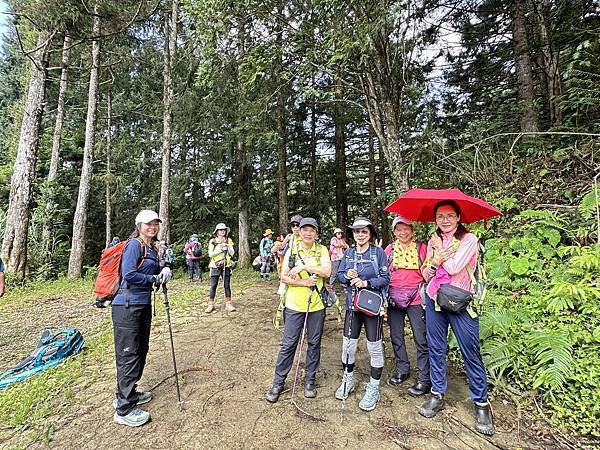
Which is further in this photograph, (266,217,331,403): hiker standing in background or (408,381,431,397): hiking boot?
(408,381,431,397): hiking boot

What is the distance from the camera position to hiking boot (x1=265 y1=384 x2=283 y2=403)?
3539mm

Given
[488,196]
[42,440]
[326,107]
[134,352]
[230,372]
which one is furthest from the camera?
[326,107]

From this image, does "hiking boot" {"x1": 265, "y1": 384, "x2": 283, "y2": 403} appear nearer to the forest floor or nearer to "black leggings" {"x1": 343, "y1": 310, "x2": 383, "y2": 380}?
the forest floor

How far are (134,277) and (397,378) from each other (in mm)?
3201

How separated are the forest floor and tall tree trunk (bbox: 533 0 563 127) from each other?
623cm

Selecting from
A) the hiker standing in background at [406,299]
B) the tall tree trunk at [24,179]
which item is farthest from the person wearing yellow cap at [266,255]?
the hiker standing in background at [406,299]

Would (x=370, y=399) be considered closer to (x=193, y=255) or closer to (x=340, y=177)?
(x=193, y=255)

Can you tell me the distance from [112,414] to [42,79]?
36.8 ft

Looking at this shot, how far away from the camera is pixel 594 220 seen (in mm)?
5090

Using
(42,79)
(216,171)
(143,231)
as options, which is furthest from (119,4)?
(143,231)

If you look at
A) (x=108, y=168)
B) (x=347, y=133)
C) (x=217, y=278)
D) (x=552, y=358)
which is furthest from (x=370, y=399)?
(x=108, y=168)

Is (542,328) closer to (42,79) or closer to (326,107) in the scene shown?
(326,107)

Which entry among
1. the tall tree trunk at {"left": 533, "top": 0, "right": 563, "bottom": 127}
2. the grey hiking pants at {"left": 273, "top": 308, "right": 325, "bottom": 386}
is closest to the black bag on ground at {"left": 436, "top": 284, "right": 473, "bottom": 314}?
the grey hiking pants at {"left": 273, "top": 308, "right": 325, "bottom": 386}

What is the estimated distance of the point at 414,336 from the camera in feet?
12.9
